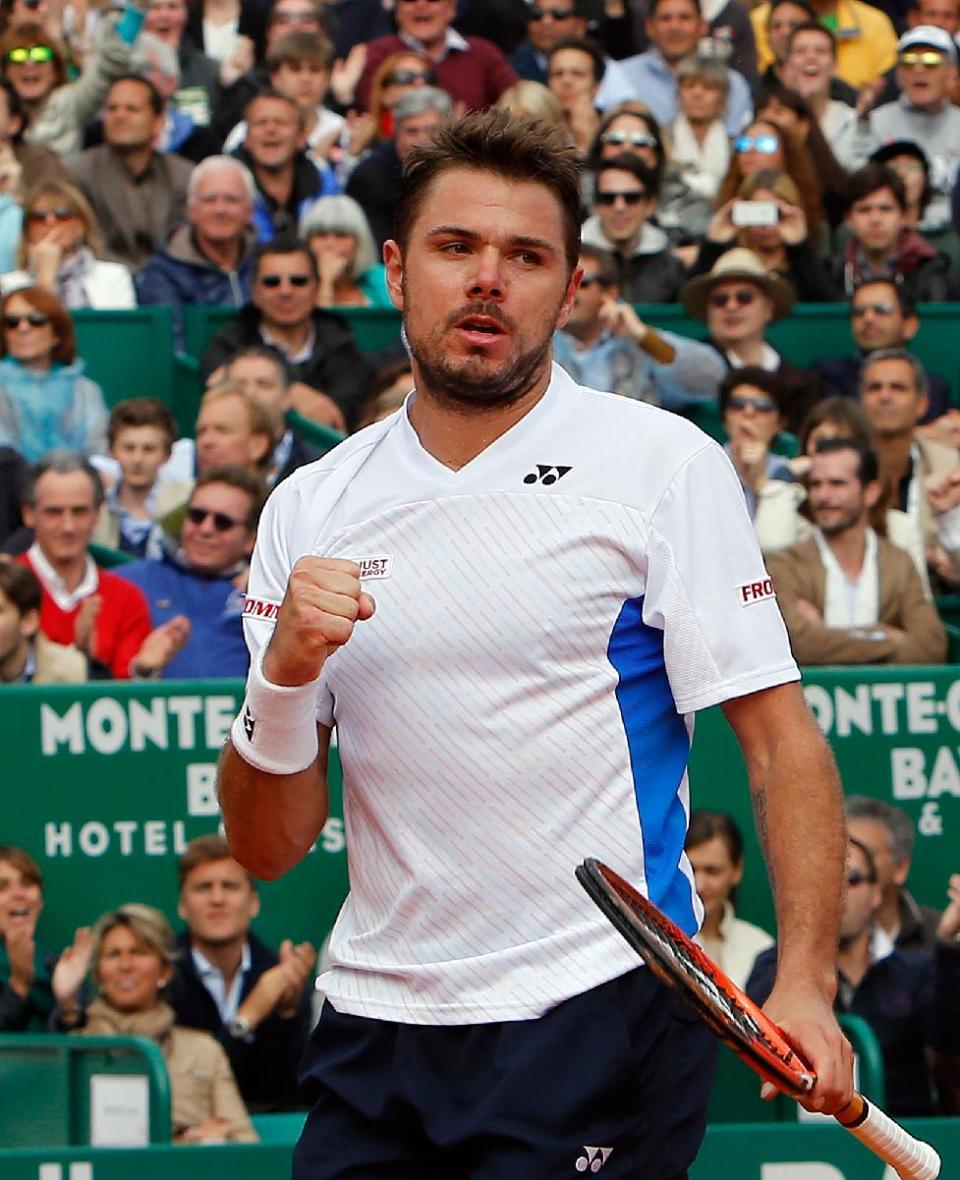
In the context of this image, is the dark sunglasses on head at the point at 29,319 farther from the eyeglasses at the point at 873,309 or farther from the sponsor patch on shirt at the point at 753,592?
the sponsor patch on shirt at the point at 753,592

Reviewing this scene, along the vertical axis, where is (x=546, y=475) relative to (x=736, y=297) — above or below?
below

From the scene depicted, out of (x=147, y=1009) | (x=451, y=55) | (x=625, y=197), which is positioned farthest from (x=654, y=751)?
(x=451, y=55)

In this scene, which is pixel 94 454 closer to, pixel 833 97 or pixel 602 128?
pixel 602 128

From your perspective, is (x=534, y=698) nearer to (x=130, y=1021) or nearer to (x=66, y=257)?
(x=130, y=1021)

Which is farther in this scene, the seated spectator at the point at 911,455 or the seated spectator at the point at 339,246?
the seated spectator at the point at 339,246

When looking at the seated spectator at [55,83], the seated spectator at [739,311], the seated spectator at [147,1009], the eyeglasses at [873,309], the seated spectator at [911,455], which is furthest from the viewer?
the seated spectator at [55,83]

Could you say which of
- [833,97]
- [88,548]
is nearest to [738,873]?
[88,548]

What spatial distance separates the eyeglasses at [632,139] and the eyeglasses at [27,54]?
2.90 m

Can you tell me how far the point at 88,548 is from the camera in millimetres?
8742

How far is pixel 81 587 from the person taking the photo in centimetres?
815

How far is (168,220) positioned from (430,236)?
26.7 ft

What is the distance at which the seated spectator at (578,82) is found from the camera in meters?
12.1

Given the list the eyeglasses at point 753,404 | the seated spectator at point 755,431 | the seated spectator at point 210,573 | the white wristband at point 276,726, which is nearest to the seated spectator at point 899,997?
the seated spectator at point 210,573

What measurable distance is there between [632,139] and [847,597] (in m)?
3.57
